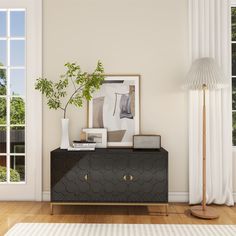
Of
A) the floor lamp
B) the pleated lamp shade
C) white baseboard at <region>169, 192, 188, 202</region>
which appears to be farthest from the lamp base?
the pleated lamp shade

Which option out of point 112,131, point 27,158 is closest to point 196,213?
point 112,131

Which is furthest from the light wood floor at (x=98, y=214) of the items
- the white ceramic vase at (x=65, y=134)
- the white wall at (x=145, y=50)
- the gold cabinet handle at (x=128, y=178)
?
the white ceramic vase at (x=65, y=134)

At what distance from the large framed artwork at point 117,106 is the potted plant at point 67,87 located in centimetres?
15

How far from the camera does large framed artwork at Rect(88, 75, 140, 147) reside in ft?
11.9

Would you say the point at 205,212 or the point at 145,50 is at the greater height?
the point at 145,50

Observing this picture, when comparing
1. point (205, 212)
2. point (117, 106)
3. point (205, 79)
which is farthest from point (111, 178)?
point (205, 79)

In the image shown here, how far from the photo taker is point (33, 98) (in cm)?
371

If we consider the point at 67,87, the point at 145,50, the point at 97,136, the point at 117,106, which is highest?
the point at 145,50

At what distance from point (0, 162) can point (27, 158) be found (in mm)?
384

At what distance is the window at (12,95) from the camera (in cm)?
378

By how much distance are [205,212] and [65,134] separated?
1.76m

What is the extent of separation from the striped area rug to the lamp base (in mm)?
197

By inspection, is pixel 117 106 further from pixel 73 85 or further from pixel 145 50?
pixel 145 50

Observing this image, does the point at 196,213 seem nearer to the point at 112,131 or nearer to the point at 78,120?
the point at 112,131
